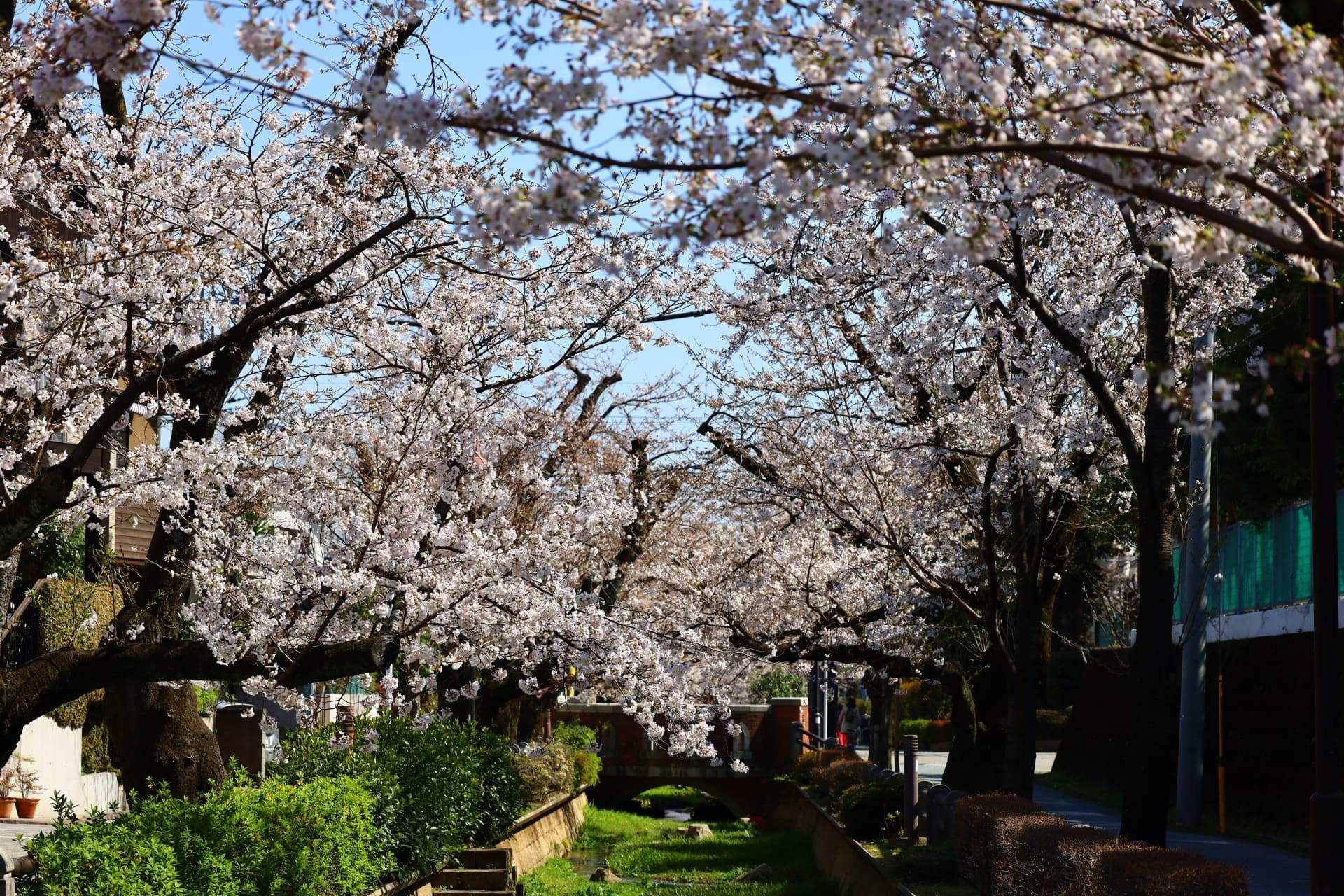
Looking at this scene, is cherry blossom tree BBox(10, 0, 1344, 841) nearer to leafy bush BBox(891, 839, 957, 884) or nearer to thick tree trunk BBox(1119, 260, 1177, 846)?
thick tree trunk BBox(1119, 260, 1177, 846)

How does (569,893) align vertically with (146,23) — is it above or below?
below

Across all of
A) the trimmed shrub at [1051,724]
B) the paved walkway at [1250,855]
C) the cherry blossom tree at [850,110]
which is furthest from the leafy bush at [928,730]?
the cherry blossom tree at [850,110]

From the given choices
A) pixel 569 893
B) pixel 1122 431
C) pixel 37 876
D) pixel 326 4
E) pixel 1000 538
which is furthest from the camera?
pixel 569 893

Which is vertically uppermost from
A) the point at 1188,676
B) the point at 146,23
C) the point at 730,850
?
the point at 146,23

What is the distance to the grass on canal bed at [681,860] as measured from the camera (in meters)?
21.3

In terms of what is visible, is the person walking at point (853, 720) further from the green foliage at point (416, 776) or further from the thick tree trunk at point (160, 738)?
the thick tree trunk at point (160, 738)

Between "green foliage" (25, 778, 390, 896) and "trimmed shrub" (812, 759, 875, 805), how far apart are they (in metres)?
13.3

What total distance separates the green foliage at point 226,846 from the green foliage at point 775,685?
42889 mm

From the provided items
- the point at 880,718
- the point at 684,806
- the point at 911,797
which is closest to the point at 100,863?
the point at 911,797

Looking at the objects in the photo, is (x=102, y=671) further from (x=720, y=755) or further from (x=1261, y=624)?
(x=720, y=755)

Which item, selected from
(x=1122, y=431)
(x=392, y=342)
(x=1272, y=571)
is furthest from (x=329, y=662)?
(x=1272, y=571)

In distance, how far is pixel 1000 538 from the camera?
16438mm

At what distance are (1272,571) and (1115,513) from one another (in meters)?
7.48

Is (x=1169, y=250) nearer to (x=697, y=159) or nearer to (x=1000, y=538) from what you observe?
(x=697, y=159)
